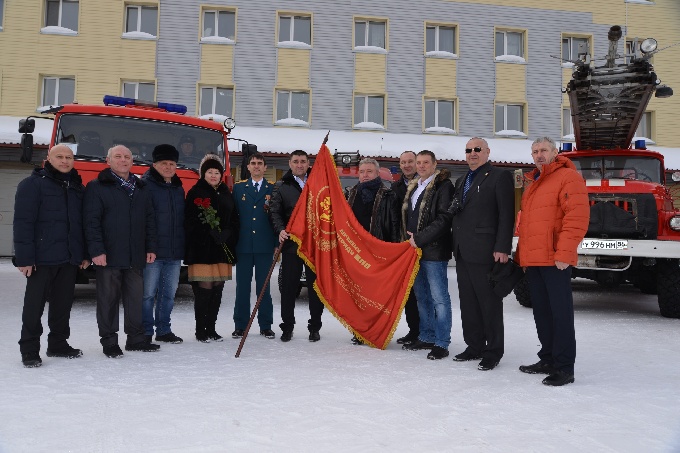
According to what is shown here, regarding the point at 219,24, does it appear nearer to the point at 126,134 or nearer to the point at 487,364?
the point at 126,134

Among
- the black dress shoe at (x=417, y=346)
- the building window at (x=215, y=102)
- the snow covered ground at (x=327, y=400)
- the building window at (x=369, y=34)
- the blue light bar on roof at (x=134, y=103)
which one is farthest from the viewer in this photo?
the building window at (x=369, y=34)

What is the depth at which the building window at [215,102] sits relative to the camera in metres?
19.0

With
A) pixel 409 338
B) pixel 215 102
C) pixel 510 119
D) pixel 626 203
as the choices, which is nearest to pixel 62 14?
pixel 215 102

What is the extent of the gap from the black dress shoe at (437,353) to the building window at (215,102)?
15052mm

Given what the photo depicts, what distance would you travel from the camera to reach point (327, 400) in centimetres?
398

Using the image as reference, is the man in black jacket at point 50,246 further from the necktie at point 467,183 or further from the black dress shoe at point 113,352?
the necktie at point 467,183

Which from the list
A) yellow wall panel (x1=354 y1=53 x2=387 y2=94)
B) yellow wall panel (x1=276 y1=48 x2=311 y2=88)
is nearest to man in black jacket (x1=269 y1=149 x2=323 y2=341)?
yellow wall panel (x1=276 y1=48 x2=311 y2=88)

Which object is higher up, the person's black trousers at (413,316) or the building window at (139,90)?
the building window at (139,90)

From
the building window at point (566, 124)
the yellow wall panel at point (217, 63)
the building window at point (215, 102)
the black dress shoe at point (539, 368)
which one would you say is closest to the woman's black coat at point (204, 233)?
the black dress shoe at point (539, 368)

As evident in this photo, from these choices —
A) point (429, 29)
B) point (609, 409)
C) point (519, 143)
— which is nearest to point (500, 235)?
point (609, 409)

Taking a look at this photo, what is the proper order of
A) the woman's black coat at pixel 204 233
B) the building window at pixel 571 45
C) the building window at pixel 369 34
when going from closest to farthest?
the woman's black coat at pixel 204 233 → the building window at pixel 369 34 → the building window at pixel 571 45

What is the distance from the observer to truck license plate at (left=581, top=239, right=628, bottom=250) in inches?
305

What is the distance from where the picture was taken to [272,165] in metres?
17.8

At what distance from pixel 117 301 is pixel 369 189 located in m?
2.89
